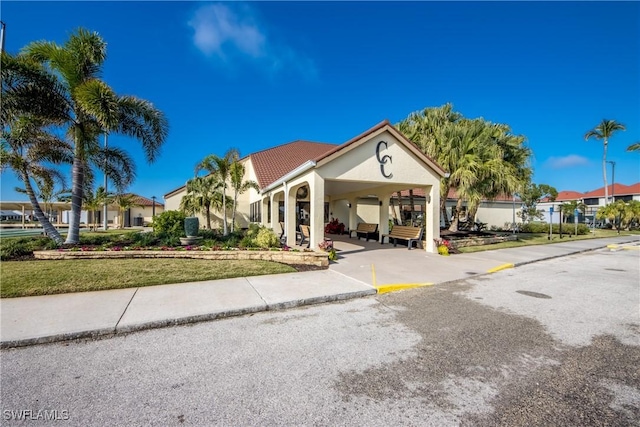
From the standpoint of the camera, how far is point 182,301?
19.0ft

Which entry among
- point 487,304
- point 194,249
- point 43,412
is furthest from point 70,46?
point 487,304

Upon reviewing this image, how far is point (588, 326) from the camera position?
488 centimetres

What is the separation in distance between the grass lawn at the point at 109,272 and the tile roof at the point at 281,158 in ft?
35.5

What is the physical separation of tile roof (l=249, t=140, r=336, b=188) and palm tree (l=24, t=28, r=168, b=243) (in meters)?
8.24

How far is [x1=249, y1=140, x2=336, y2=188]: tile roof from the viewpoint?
20.0 metres

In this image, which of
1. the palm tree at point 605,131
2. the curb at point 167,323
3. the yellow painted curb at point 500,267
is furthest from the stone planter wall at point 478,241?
the palm tree at point 605,131

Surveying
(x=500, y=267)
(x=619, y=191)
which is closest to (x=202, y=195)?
(x=500, y=267)

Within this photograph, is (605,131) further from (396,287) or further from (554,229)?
(396,287)

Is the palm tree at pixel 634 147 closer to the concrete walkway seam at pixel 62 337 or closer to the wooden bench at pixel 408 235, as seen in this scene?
the wooden bench at pixel 408 235

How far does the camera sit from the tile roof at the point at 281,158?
65.6 feet

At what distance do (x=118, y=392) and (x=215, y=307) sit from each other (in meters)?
2.43

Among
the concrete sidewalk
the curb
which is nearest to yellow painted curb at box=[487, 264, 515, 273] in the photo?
the concrete sidewalk

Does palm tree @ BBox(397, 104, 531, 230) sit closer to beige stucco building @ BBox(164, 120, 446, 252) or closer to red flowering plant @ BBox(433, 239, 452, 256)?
beige stucco building @ BBox(164, 120, 446, 252)

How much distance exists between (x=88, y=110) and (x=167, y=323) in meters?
8.13
